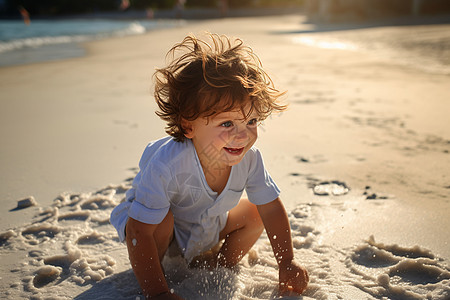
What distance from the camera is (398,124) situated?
11.3 ft

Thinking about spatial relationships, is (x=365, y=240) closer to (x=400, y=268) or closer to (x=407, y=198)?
(x=400, y=268)

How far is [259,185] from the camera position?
164 centimetres

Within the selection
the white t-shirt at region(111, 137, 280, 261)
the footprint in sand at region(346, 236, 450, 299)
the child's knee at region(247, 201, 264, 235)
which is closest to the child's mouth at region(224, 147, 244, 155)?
the white t-shirt at region(111, 137, 280, 261)

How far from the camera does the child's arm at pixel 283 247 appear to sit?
1.57 m

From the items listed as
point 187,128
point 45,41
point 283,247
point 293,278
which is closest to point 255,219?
point 283,247

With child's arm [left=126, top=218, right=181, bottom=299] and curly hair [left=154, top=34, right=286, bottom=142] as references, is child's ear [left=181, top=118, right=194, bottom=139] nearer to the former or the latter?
→ curly hair [left=154, top=34, right=286, bottom=142]

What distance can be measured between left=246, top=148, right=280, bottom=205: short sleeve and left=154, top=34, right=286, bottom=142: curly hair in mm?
196

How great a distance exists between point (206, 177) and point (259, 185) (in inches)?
8.5

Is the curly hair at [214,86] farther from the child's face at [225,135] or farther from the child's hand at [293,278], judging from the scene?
the child's hand at [293,278]

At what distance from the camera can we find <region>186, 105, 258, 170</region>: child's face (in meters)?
1.46

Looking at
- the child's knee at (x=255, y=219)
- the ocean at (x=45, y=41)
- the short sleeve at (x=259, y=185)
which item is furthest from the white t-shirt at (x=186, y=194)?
the ocean at (x=45, y=41)

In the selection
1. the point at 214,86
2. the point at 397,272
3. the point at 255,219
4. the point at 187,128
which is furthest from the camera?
the point at 255,219

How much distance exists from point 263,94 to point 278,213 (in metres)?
0.47

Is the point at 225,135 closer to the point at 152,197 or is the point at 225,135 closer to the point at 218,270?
the point at 152,197
